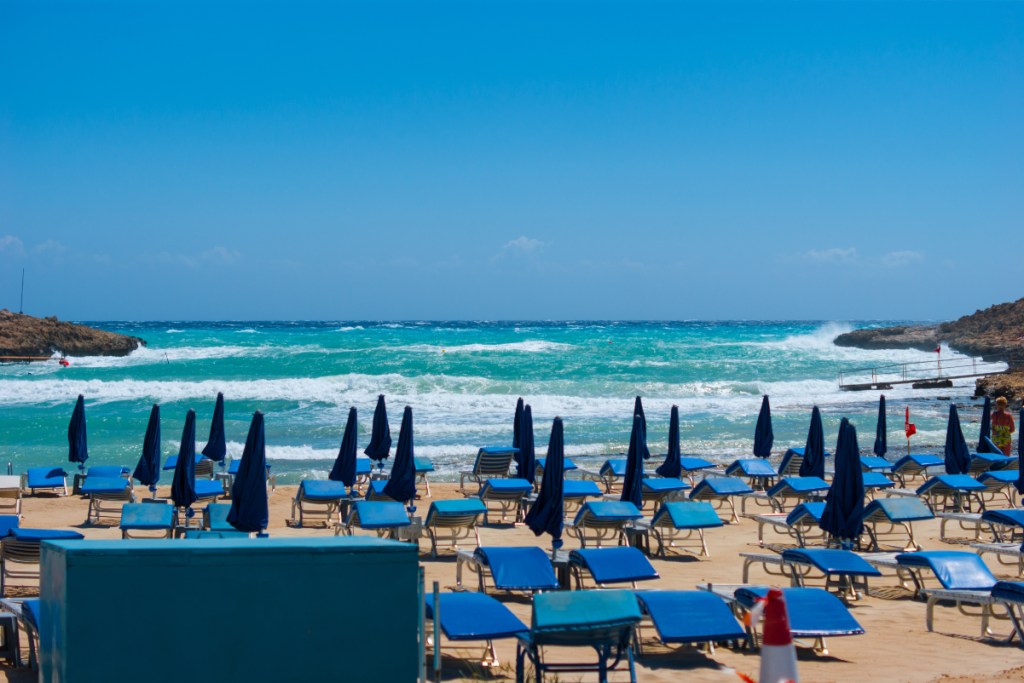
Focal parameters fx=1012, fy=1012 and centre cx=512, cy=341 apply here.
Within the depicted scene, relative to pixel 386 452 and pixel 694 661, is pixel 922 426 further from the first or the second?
pixel 694 661

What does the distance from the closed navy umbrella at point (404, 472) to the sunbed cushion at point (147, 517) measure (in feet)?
8.75

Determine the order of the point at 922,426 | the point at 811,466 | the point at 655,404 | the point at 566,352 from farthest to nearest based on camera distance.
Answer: the point at 566,352, the point at 655,404, the point at 922,426, the point at 811,466

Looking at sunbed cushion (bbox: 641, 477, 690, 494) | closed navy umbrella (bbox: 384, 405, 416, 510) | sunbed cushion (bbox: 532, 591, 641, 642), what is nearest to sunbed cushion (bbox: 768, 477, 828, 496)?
sunbed cushion (bbox: 641, 477, 690, 494)

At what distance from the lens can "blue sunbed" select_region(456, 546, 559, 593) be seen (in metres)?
8.11

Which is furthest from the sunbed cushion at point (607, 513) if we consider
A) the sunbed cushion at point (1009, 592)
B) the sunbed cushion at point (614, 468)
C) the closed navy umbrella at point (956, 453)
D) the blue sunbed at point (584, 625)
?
the closed navy umbrella at point (956, 453)

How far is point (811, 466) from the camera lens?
14.5 meters

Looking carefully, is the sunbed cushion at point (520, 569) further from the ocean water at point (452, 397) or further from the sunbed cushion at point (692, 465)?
the ocean water at point (452, 397)

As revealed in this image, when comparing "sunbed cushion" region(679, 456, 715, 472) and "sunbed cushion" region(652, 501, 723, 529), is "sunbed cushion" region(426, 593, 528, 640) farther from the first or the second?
"sunbed cushion" region(679, 456, 715, 472)

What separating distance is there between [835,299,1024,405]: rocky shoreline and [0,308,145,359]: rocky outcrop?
140 feet

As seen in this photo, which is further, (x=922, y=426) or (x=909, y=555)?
(x=922, y=426)

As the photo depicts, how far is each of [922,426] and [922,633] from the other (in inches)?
708

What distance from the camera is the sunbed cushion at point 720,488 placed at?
13.3 m

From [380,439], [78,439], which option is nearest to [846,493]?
[380,439]

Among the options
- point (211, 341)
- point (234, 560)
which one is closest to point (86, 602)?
point (234, 560)
